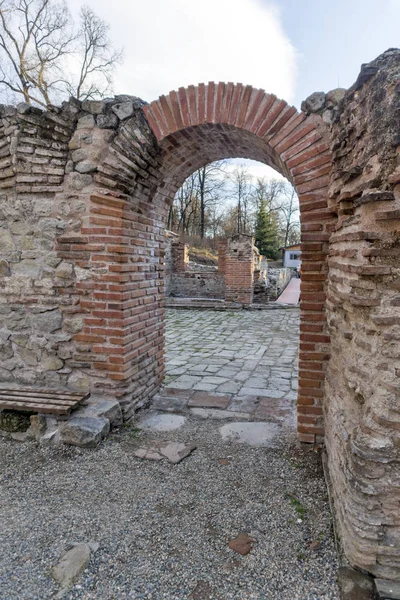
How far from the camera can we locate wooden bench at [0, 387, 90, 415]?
313 cm

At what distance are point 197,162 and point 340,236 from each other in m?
2.27

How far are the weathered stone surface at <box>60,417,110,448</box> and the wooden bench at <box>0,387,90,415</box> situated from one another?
0.13 metres

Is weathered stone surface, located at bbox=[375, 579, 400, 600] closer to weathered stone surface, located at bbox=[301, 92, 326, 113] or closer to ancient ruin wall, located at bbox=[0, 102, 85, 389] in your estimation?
ancient ruin wall, located at bbox=[0, 102, 85, 389]

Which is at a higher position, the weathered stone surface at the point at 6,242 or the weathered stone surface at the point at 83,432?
the weathered stone surface at the point at 6,242

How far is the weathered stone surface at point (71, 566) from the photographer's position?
184 cm

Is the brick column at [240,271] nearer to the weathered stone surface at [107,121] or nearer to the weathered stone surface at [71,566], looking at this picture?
the weathered stone surface at [107,121]

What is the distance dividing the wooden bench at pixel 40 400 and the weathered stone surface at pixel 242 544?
5.64 ft

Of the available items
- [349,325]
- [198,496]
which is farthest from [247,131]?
[198,496]

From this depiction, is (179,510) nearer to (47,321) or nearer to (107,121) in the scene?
(47,321)

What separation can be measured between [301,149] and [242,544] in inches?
108

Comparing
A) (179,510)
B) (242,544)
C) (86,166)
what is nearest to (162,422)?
(179,510)

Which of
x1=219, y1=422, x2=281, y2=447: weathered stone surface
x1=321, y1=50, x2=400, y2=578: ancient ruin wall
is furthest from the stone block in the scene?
x1=321, y1=50, x2=400, y2=578: ancient ruin wall

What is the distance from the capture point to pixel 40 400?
327cm

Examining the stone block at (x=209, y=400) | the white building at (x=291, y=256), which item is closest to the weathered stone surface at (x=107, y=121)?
the stone block at (x=209, y=400)
